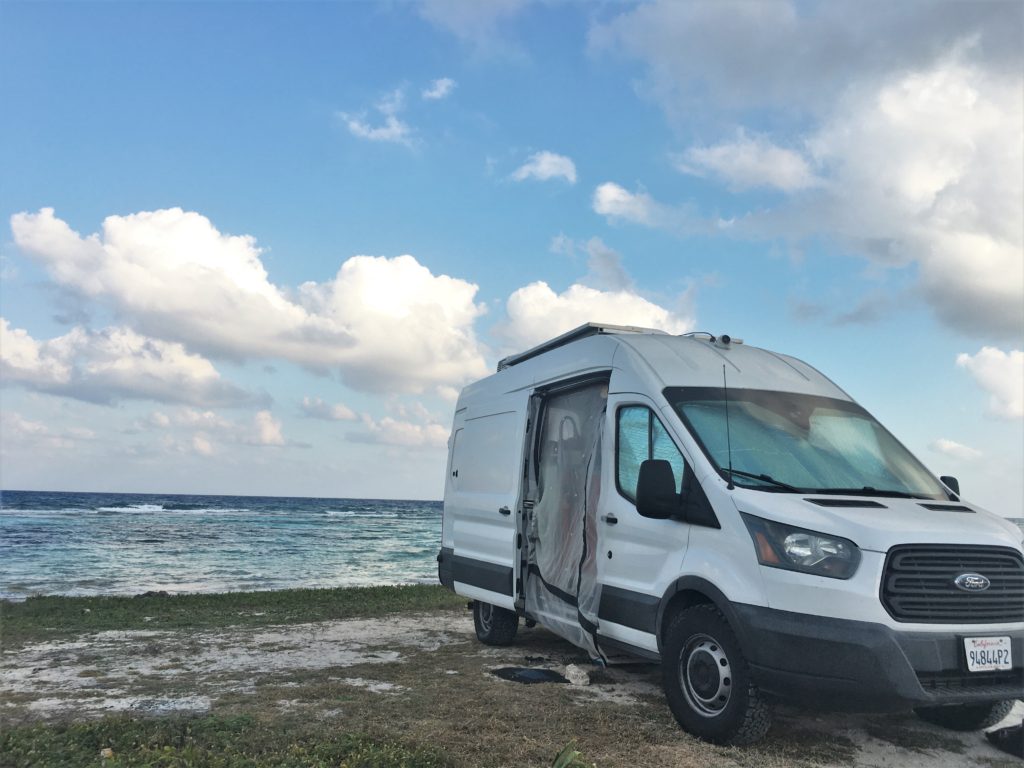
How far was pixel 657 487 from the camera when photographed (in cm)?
514

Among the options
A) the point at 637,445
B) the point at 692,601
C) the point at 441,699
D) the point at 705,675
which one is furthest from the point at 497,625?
the point at 705,675

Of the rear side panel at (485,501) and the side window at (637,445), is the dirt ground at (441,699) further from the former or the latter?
the side window at (637,445)

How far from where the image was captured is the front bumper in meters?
4.36

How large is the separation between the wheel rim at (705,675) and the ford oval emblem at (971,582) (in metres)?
1.40

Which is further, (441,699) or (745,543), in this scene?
(441,699)

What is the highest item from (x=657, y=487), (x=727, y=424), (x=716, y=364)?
(x=716, y=364)

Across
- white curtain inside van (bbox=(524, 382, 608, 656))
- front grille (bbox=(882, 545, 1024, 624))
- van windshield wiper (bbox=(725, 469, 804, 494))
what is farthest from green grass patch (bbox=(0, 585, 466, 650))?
front grille (bbox=(882, 545, 1024, 624))

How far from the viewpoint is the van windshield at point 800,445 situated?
521 centimetres

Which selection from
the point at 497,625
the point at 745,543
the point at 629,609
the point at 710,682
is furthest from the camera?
the point at 497,625

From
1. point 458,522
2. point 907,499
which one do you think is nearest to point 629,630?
point 907,499

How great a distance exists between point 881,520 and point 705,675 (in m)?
1.49

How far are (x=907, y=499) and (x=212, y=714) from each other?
16.4 ft

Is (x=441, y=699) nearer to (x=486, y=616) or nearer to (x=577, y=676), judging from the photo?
(x=577, y=676)

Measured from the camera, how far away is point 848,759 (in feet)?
16.0
